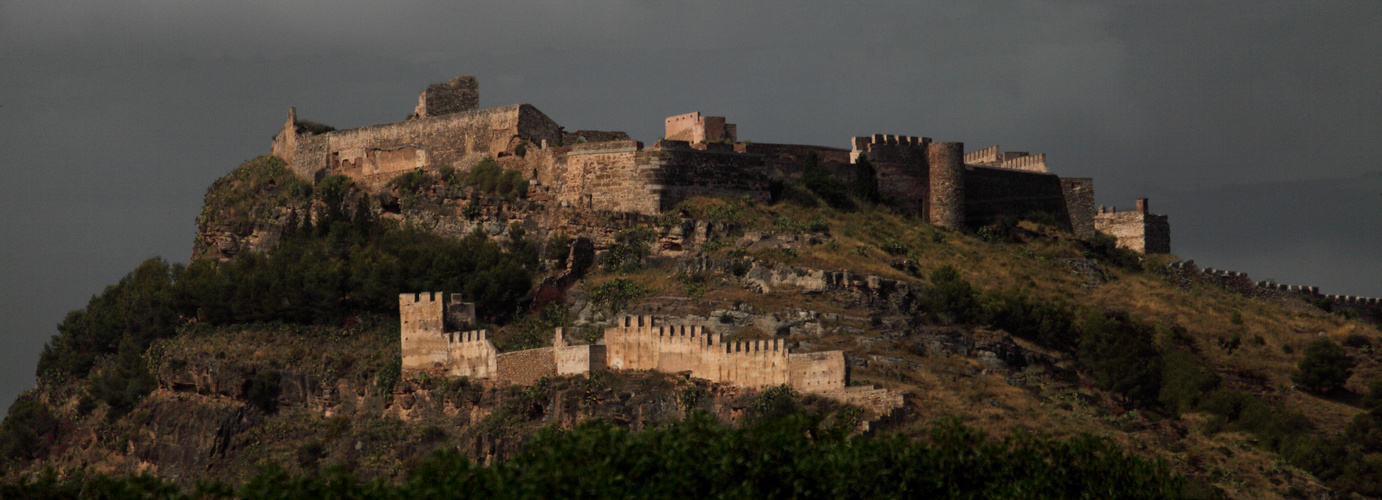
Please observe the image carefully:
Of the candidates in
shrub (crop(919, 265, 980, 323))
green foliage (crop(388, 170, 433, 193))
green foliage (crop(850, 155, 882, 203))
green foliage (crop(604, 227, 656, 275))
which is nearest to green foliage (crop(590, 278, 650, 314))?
green foliage (crop(604, 227, 656, 275))

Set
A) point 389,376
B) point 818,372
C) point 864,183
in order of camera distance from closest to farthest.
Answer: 1. point 818,372
2. point 389,376
3. point 864,183

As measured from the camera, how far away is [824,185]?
68.9m

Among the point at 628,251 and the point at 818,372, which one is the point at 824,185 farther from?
the point at 818,372

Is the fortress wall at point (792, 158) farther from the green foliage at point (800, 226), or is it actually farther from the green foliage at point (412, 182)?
the green foliage at point (412, 182)

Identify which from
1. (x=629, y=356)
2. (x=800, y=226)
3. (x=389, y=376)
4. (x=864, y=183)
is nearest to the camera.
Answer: (x=629, y=356)

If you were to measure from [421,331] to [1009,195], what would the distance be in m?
25.8

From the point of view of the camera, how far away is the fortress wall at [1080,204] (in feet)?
250

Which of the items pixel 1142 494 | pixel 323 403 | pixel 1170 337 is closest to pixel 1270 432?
pixel 1170 337

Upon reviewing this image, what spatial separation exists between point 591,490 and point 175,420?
86.6ft

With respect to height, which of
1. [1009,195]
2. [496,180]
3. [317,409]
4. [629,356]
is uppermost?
[496,180]

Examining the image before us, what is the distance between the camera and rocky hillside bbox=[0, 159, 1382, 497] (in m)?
52.6

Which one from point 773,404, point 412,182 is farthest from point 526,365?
point 412,182

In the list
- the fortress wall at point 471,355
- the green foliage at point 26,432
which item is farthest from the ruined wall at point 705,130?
the green foliage at point 26,432

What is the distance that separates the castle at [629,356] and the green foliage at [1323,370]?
1814 centimetres
